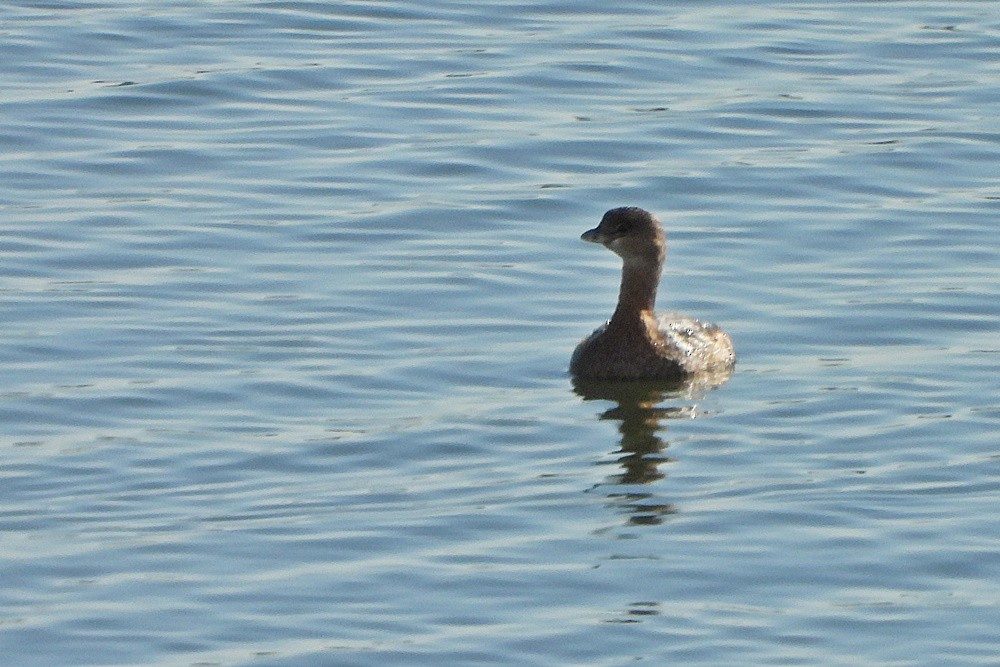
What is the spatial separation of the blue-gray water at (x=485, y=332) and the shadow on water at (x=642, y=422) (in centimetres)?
5

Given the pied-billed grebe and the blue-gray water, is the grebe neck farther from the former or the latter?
the blue-gray water

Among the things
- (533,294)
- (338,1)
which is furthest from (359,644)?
(338,1)

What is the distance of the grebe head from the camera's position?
1414cm

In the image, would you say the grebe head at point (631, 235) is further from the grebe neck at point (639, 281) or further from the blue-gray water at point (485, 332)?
the blue-gray water at point (485, 332)

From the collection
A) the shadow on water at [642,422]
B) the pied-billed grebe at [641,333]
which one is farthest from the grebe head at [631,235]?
the shadow on water at [642,422]

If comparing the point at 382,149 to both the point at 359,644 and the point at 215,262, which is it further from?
the point at 359,644

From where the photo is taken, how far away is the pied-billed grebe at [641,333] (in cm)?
1334

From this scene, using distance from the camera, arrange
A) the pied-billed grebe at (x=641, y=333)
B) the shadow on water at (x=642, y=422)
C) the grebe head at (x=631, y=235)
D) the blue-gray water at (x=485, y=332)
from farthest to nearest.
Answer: the grebe head at (x=631, y=235) → the pied-billed grebe at (x=641, y=333) → the shadow on water at (x=642, y=422) → the blue-gray water at (x=485, y=332)

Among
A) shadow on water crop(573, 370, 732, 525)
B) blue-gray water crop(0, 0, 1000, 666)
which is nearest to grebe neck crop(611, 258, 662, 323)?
blue-gray water crop(0, 0, 1000, 666)

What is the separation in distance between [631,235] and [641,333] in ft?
2.62

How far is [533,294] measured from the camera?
14.7m

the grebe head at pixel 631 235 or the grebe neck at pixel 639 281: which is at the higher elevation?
the grebe head at pixel 631 235

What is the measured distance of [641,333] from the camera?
1359cm

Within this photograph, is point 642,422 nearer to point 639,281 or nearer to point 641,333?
point 641,333
